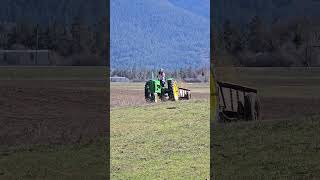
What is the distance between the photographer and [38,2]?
6.95 m

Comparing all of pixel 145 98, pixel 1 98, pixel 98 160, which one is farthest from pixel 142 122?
pixel 1 98

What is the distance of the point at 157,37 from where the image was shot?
7.45 m

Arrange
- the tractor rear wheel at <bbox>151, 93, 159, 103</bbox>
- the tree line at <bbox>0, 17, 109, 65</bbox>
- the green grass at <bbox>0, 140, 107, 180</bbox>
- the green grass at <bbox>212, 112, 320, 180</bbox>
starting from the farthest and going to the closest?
1. the tractor rear wheel at <bbox>151, 93, 159, 103</bbox>
2. the tree line at <bbox>0, 17, 109, 65</bbox>
3. the green grass at <bbox>212, 112, 320, 180</bbox>
4. the green grass at <bbox>0, 140, 107, 180</bbox>

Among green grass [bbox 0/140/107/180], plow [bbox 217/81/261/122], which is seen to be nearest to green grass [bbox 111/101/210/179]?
green grass [bbox 0/140/107/180]

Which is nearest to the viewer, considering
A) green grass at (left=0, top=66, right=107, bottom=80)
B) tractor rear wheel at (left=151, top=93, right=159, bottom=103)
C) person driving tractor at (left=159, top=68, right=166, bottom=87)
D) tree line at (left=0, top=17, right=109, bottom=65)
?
tree line at (left=0, top=17, right=109, bottom=65)

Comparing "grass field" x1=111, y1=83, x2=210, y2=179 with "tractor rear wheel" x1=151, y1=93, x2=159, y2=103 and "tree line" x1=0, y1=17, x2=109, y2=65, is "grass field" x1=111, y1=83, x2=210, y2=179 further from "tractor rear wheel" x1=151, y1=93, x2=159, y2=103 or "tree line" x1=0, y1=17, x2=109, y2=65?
"tree line" x1=0, y1=17, x2=109, y2=65

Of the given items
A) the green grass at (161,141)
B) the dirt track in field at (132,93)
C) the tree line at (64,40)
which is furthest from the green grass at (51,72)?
the green grass at (161,141)

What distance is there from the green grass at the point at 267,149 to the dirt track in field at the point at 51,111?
193 centimetres

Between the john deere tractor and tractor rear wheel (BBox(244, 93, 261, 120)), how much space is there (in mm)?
978

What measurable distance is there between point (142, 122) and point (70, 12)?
2.07m

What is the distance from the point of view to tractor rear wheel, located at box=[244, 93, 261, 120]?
7.33 meters

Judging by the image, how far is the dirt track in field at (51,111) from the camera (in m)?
7.07

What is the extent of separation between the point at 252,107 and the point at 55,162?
318 centimetres

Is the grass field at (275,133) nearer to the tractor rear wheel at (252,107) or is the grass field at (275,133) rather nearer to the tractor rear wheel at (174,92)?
the tractor rear wheel at (252,107)
